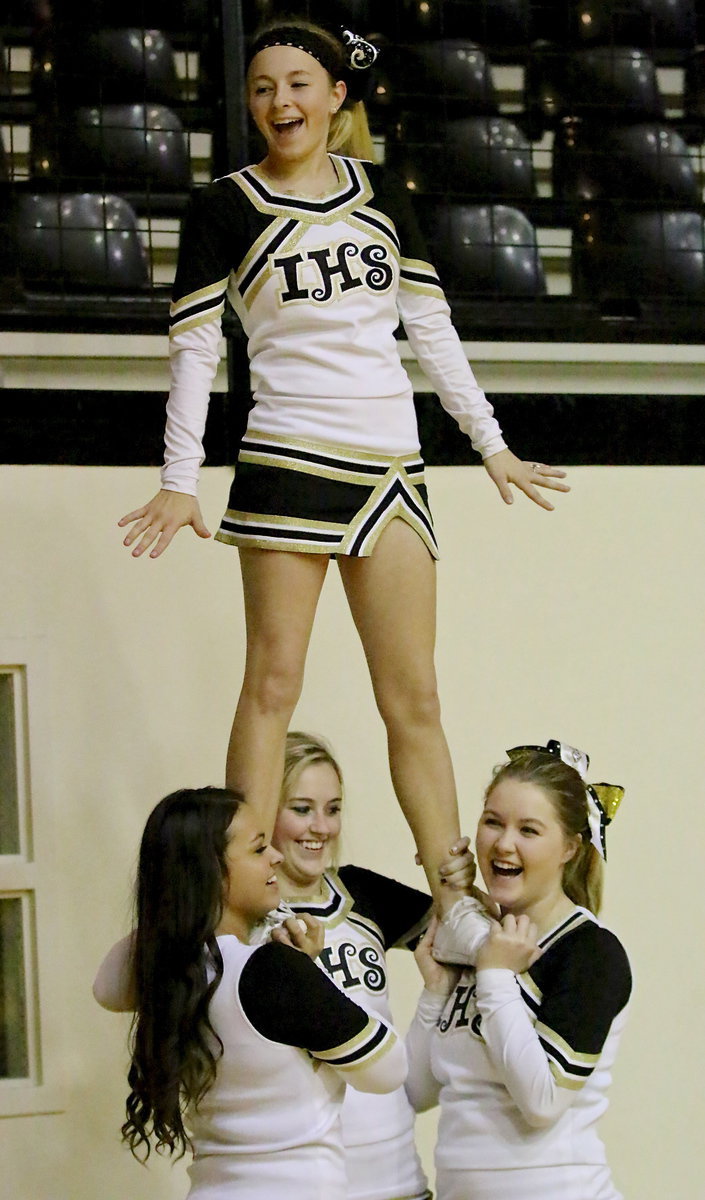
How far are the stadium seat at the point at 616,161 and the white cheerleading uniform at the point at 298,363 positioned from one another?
164 centimetres

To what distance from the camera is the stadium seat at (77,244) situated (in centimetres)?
340

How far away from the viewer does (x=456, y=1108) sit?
2170 mm

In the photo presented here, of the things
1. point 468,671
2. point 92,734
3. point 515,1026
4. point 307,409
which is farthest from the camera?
point 468,671

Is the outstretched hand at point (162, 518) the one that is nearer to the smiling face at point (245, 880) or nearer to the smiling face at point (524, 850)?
the smiling face at point (245, 880)

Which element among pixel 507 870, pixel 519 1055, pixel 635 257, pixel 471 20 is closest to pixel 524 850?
pixel 507 870

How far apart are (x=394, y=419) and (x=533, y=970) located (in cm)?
78

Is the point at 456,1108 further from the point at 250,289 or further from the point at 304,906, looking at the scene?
the point at 250,289

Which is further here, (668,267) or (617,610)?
(668,267)

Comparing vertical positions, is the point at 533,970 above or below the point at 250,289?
below

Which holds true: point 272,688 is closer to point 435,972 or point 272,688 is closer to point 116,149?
point 435,972

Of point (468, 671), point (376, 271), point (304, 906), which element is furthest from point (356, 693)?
point (376, 271)

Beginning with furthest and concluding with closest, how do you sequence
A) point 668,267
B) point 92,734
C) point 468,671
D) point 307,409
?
point 668,267, point 468,671, point 92,734, point 307,409

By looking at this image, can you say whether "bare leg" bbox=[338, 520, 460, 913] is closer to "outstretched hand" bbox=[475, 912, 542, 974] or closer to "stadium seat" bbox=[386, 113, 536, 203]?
"outstretched hand" bbox=[475, 912, 542, 974]

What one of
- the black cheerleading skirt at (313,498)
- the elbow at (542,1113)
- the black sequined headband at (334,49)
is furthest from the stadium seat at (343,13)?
the elbow at (542,1113)
